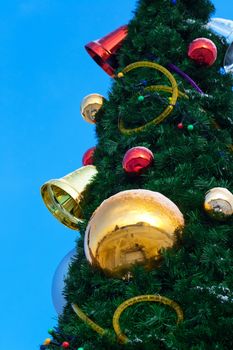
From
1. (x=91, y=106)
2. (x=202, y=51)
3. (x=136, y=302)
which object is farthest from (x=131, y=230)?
(x=91, y=106)

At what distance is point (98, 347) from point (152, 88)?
2.56 meters

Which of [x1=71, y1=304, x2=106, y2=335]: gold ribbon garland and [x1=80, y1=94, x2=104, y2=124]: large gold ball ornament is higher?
[x1=80, y1=94, x2=104, y2=124]: large gold ball ornament

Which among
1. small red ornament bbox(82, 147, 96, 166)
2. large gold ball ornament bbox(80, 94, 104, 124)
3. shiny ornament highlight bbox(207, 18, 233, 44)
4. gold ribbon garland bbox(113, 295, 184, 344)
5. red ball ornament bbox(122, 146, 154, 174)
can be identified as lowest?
gold ribbon garland bbox(113, 295, 184, 344)

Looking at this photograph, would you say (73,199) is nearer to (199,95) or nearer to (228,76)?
(199,95)

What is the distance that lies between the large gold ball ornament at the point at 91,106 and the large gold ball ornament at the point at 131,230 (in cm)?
253

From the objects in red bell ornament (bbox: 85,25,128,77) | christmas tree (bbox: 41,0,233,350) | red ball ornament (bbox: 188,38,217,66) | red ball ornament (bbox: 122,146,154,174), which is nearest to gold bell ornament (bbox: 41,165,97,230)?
christmas tree (bbox: 41,0,233,350)

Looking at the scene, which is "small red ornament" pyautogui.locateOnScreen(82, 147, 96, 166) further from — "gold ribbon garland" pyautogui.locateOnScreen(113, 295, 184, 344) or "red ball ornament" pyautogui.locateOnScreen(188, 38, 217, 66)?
"gold ribbon garland" pyautogui.locateOnScreen(113, 295, 184, 344)

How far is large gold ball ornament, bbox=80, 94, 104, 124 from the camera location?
7758 mm

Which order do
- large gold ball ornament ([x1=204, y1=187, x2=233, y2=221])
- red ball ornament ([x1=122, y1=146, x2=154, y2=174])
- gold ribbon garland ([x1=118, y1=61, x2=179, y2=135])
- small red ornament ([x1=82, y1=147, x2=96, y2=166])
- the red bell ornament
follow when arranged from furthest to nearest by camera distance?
the red bell ornament
small red ornament ([x1=82, y1=147, x2=96, y2=166])
gold ribbon garland ([x1=118, y1=61, x2=179, y2=135])
red ball ornament ([x1=122, y1=146, x2=154, y2=174])
large gold ball ornament ([x1=204, y1=187, x2=233, y2=221])

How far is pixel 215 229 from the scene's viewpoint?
17.4 ft

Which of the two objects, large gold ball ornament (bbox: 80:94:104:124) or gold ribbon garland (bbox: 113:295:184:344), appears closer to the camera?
gold ribbon garland (bbox: 113:295:184:344)

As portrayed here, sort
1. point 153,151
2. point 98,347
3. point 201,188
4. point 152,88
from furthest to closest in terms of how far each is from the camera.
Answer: point 152,88, point 153,151, point 201,188, point 98,347

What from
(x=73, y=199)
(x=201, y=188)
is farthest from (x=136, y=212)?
(x=73, y=199)

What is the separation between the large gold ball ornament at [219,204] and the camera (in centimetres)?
536
